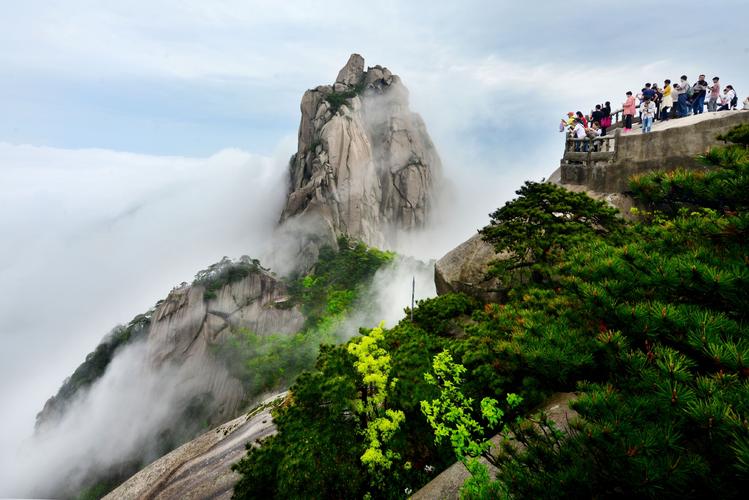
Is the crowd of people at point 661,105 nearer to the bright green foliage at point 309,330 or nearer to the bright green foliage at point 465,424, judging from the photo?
the bright green foliage at point 465,424

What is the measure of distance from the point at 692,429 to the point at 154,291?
159m

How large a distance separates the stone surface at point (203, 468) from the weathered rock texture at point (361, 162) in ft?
151

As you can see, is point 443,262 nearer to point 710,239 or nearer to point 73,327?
point 710,239

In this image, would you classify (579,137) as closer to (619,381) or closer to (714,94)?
(714,94)

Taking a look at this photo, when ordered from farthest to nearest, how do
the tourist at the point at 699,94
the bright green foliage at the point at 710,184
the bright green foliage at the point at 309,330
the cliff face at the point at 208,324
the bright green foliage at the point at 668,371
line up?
the cliff face at the point at 208,324, the bright green foliage at the point at 309,330, the tourist at the point at 699,94, the bright green foliage at the point at 710,184, the bright green foliage at the point at 668,371

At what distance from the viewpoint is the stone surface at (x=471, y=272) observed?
49.6ft

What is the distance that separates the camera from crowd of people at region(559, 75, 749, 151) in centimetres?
1786

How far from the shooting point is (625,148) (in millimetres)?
17375

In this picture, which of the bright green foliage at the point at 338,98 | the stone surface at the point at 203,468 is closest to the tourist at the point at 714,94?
the stone surface at the point at 203,468

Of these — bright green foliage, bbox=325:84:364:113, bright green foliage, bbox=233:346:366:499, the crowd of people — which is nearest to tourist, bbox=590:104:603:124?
the crowd of people

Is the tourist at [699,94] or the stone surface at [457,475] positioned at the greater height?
the tourist at [699,94]

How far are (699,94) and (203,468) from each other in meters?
27.2

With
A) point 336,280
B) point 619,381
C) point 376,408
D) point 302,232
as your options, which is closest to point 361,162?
point 302,232

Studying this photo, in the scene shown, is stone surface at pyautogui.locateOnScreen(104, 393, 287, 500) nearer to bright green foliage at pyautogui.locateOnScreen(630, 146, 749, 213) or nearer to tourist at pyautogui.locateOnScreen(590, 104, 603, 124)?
bright green foliage at pyautogui.locateOnScreen(630, 146, 749, 213)
